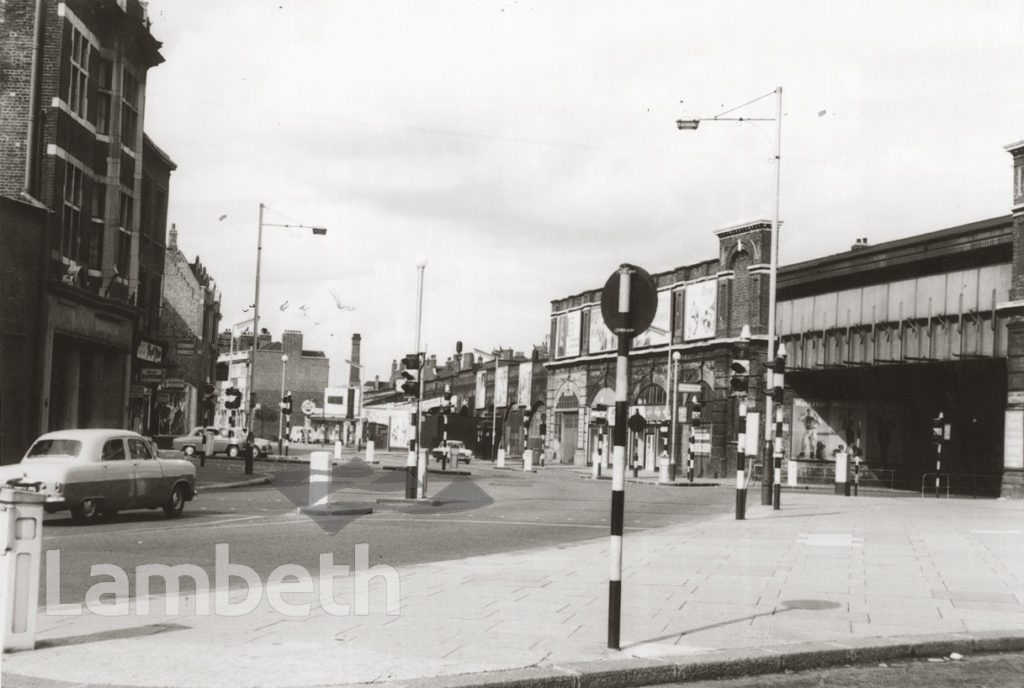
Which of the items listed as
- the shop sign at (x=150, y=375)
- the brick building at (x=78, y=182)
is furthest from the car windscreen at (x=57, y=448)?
the shop sign at (x=150, y=375)

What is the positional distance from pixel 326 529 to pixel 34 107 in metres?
15.3

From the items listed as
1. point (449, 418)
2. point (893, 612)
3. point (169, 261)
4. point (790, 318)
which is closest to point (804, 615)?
point (893, 612)

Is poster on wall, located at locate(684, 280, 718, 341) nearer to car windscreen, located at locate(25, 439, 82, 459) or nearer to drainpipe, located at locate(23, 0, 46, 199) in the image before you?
drainpipe, located at locate(23, 0, 46, 199)

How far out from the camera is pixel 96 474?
17281 mm

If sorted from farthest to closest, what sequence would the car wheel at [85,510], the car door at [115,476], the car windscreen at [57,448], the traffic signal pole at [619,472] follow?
the car door at [115,476]
the car windscreen at [57,448]
the car wheel at [85,510]
the traffic signal pole at [619,472]

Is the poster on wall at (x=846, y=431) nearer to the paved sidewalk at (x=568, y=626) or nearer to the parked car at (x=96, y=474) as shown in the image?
the paved sidewalk at (x=568, y=626)

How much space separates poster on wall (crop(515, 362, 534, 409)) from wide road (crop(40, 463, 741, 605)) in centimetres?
4493

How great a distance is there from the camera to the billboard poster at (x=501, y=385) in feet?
263

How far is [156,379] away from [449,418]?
176ft

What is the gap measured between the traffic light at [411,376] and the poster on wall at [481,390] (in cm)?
5897

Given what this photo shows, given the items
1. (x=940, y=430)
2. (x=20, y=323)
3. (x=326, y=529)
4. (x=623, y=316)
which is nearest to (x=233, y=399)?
(x=20, y=323)

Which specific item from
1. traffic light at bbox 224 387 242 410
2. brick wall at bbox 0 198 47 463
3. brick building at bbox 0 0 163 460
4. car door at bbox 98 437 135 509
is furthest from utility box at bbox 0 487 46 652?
traffic light at bbox 224 387 242 410

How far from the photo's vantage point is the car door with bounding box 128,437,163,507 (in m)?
18.2

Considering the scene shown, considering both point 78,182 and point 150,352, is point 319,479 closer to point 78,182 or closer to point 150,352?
point 78,182
